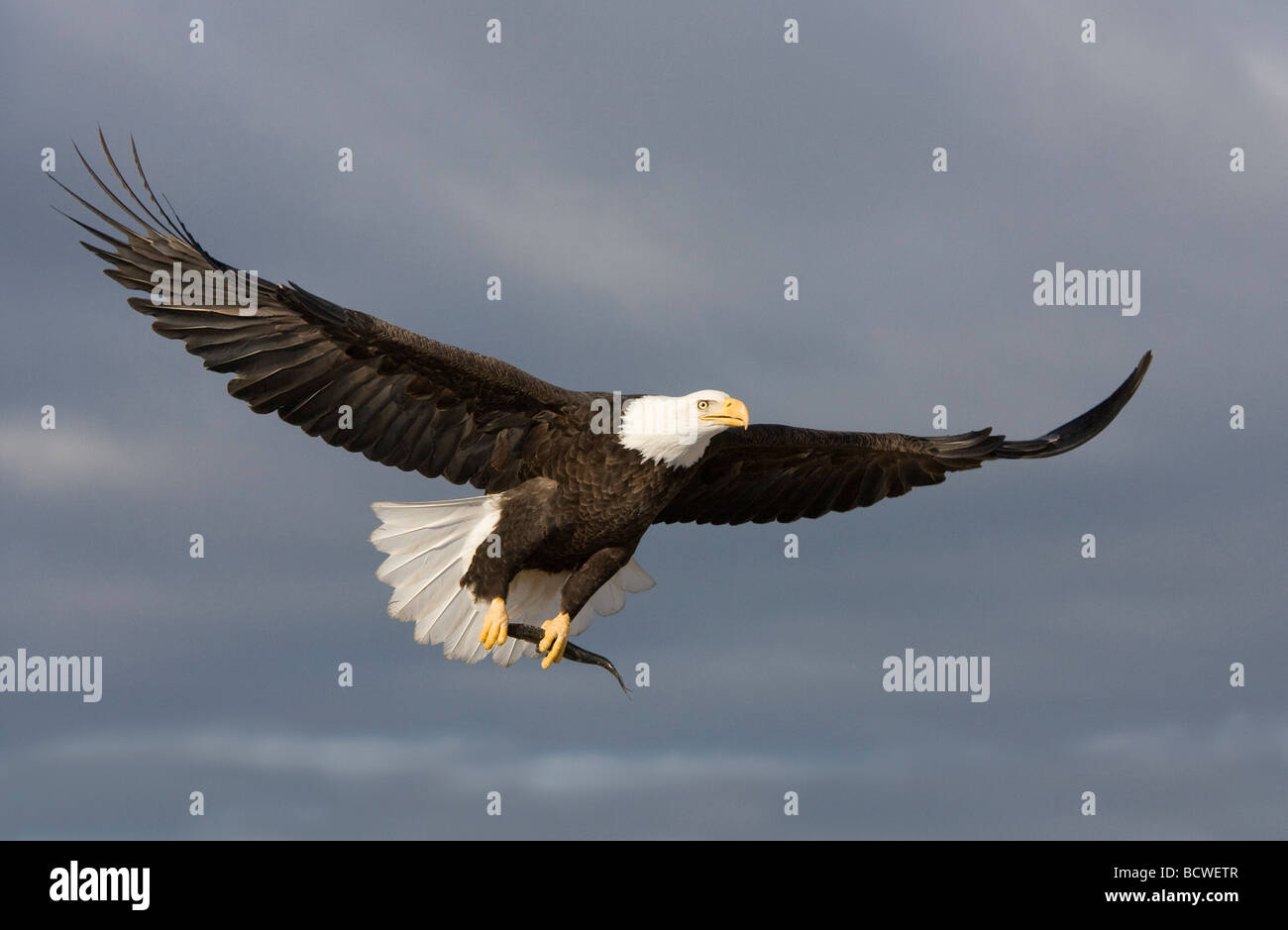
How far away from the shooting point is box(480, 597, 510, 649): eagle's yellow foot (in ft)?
28.7

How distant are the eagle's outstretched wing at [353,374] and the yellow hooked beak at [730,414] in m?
0.78

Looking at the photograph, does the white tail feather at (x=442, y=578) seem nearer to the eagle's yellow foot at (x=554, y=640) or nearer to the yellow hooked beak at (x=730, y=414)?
the eagle's yellow foot at (x=554, y=640)

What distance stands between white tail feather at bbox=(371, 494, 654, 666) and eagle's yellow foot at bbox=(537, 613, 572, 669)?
0.32 metres

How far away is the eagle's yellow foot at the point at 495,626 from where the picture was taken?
876cm

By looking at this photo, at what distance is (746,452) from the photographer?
9.77 m

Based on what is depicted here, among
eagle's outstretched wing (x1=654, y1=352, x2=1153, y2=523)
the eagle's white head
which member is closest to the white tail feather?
eagle's outstretched wing (x1=654, y1=352, x2=1153, y2=523)

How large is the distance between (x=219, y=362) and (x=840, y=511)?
4061mm

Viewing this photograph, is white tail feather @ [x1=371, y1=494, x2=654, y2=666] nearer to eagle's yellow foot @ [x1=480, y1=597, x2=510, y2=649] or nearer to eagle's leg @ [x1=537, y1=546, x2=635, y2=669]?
eagle's leg @ [x1=537, y1=546, x2=635, y2=669]

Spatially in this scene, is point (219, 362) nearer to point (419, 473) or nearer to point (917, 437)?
point (419, 473)

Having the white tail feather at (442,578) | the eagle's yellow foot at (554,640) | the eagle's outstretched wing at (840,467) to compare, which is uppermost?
the eagle's outstretched wing at (840,467)

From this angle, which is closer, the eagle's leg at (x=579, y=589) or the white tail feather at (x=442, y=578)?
→ the eagle's leg at (x=579, y=589)

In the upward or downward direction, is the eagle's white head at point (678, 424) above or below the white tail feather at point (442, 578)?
above

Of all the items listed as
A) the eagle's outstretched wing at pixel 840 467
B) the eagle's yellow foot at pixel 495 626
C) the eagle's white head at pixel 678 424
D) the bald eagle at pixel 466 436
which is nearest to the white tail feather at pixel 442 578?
the bald eagle at pixel 466 436

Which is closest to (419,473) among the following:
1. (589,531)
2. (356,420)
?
(356,420)
